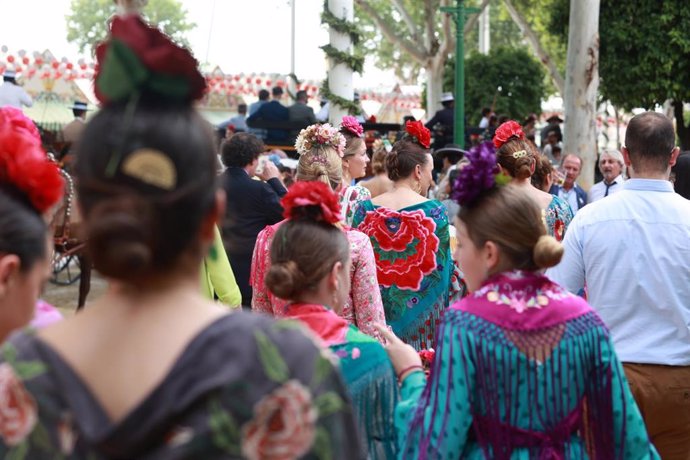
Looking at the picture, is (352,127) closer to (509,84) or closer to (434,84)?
(509,84)

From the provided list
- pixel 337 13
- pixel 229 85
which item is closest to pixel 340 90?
pixel 337 13

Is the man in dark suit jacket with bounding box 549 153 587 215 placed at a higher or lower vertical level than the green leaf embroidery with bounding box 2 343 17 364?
lower

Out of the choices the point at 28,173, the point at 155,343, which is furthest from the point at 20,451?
the point at 28,173

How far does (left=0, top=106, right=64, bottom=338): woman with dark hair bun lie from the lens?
2223 millimetres

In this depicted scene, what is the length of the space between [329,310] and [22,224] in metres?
1.26

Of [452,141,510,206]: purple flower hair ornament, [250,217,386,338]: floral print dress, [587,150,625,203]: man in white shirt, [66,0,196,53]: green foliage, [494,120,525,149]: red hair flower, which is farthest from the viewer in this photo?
[66,0,196,53]: green foliage

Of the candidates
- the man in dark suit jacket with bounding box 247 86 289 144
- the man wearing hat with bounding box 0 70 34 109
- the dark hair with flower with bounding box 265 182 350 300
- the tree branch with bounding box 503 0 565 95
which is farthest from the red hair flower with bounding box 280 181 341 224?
the tree branch with bounding box 503 0 565 95

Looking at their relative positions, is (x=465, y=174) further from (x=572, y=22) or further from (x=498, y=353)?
(x=572, y=22)

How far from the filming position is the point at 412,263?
6.26 meters

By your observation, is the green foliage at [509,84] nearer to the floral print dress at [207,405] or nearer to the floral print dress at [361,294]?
the floral print dress at [361,294]

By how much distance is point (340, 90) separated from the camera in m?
9.78

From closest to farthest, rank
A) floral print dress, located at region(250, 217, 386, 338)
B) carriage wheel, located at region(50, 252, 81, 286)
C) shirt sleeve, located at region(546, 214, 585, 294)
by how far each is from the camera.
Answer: shirt sleeve, located at region(546, 214, 585, 294), floral print dress, located at region(250, 217, 386, 338), carriage wheel, located at region(50, 252, 81, 286)

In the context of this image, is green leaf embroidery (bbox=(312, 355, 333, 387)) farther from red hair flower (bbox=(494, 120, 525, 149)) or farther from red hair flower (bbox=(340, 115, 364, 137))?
red hair flower (bbox=(340, 115, 364, 137))

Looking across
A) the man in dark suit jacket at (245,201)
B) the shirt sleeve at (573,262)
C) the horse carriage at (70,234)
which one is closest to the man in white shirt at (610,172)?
the man in dark suit jacket at (245,201)
